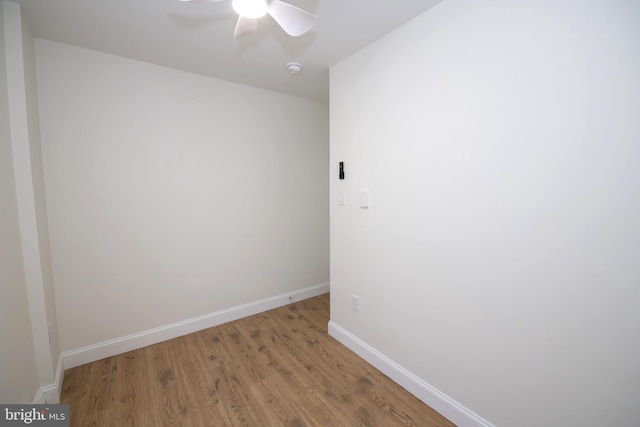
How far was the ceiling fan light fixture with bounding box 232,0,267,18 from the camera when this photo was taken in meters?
1.22

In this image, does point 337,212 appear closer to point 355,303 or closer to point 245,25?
point 355,303

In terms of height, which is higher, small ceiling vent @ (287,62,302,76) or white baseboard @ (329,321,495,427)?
small ceiling vent @ (287,62,302,76)

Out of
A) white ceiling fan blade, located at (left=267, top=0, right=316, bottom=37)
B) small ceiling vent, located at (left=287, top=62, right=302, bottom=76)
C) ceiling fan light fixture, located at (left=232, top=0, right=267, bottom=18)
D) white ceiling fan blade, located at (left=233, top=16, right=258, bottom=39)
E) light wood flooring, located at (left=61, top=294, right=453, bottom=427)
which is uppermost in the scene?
small ceiling vent, located at (left=287, top=62, right=302, bottom=76)

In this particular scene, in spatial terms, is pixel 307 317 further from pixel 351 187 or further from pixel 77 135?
pixel 77 135

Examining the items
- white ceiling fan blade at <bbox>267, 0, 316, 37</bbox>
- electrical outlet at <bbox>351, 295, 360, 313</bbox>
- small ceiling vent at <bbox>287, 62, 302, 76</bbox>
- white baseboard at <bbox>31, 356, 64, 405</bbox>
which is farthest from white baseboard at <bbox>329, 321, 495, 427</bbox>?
small ceiling vent at <bbox>287, 62, 302, 76</bbox>

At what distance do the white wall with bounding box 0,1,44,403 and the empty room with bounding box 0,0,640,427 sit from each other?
0.7 inches

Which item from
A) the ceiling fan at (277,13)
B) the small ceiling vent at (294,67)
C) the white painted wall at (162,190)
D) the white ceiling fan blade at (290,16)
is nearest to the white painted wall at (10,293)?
the white painted wall at (162,190)

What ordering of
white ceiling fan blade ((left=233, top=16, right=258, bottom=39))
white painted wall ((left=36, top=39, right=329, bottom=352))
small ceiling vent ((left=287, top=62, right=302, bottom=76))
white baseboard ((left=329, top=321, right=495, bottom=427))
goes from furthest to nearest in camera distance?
small ceiling vent ((left=287, top=62, right=302, bottom=76)) → white painted wall ((left=36, top=39, right=329, bottom=352)) → white baseboard ((left=329, top=321, right=495, bottom=427)) → white ceiling fan blade ((left=233, top=16, right=258, bottom=39))

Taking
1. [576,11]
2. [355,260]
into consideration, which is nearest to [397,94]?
[576,11]

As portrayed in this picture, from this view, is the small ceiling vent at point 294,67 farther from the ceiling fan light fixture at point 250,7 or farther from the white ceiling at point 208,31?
the ceiling fan light fixture at point 250,7

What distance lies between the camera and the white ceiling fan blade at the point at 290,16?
1.22m

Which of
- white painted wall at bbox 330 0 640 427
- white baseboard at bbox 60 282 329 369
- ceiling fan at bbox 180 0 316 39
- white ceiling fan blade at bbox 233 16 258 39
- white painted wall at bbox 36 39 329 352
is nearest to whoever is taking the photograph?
white painted wall at bbox 330 0 640 427

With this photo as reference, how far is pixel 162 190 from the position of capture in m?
2.30

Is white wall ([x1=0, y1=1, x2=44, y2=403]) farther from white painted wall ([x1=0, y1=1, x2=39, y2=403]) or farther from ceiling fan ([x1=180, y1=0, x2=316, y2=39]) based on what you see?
ceiling fan ([x1=180, y1=0, x2=316, y2=39])
